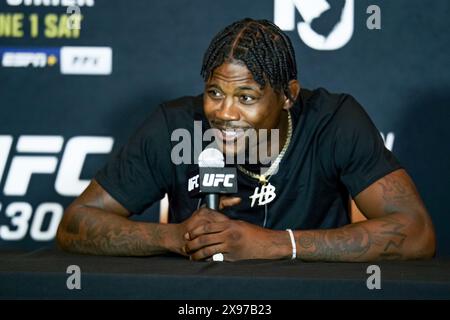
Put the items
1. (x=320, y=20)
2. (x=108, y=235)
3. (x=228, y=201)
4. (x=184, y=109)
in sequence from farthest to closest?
(x=320, y=20) < (x=184, y=109) < (x=228, y=201) < (x=108, y=235)

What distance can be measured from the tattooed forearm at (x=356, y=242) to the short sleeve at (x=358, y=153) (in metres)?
0.18

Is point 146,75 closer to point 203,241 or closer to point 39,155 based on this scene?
point 39,155

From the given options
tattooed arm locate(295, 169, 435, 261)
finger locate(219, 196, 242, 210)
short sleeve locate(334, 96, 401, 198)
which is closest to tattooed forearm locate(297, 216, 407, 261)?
tattooed arm locate(295, 169, 435, 261)

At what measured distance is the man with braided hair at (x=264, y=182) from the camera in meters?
2.12

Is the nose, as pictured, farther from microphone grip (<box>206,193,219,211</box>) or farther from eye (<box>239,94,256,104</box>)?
microphone grip (<box>206,193,219,211</box>)

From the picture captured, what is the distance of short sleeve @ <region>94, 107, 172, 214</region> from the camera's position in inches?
96.8

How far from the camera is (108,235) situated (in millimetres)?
2264

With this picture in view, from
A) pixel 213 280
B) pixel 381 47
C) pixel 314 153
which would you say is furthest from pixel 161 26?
pixel 213 280

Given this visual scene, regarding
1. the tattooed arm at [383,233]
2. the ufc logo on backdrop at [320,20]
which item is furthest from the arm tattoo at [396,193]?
the ufc logo on backdrop at [320,20]

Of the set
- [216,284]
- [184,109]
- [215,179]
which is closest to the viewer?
[216,284]

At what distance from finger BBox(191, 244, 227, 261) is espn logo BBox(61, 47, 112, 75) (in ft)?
4.10

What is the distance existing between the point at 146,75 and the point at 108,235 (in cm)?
104

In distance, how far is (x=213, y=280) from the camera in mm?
1698

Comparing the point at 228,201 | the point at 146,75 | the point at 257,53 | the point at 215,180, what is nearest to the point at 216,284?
the point at 215,180
